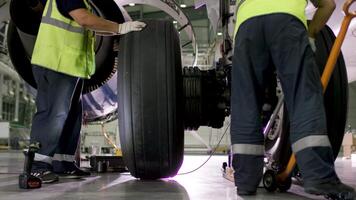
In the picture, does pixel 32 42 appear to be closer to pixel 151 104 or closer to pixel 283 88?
pixel 151 104

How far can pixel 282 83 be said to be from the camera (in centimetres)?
181

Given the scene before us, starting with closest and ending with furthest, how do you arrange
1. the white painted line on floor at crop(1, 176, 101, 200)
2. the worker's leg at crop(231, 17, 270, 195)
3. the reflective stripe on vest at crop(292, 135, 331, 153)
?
the reflective stripe on vest at crop(292, 135, 331, 153) < the white painted line on floor at crop(1, 176, 101, 200) < the worker's leg at crop(231, 17, 270, 195)

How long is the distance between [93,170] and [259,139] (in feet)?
6.32

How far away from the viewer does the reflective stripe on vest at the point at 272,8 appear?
1.79 m

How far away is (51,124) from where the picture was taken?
8.02ft

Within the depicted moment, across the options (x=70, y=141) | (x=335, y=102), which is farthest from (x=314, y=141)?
(x=70, y=141)

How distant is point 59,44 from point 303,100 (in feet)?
5.05

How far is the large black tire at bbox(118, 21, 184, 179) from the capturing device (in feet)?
7.14

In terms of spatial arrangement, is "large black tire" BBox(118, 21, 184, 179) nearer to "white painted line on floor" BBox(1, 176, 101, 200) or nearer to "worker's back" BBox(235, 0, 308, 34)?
"white painted line on floor" BBox(1, 176, 101, 200)

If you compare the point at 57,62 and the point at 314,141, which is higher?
the point at 57,62

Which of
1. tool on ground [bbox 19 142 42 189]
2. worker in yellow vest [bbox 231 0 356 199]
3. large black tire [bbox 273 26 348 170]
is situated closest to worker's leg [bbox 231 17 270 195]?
worker in yellow vest [bbox 231 0 356 199]

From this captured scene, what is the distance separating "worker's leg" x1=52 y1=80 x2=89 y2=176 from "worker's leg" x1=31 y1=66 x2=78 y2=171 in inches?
14.9

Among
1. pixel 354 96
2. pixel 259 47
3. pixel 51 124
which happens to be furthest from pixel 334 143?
pixel 354 96

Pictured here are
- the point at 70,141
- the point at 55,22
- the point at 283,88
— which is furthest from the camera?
the point at 70,141
